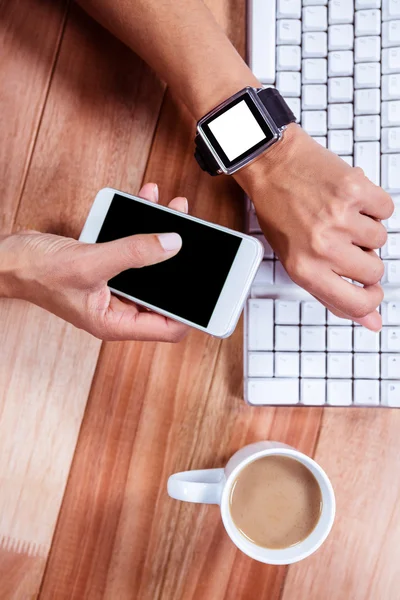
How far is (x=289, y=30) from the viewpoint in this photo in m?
0.57

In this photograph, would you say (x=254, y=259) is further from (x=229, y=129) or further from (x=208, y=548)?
(x=208, y=548)

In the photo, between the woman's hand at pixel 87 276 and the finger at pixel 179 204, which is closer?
the woman's hand at pixel 87 276

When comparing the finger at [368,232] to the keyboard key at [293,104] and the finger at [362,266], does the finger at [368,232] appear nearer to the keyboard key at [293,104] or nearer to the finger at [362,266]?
the finger at [362,266]

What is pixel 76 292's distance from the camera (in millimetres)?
530

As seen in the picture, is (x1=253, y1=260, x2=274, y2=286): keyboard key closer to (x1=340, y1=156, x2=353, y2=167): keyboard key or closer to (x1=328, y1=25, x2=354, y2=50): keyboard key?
(x1=340, y1=156, x2=353, y2=167): keyboard key

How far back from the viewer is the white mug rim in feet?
1.78

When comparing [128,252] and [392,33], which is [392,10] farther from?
[128,252]

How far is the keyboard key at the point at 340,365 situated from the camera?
1.88ft

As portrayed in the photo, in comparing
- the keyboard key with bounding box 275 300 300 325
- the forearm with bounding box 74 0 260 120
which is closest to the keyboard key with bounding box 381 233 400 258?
the keyboard key with bounding box 275 300 300 325

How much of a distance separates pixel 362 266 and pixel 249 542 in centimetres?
30

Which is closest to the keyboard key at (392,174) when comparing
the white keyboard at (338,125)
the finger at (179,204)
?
the white keyboard at (338,125)

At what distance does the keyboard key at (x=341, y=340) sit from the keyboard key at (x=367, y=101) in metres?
0.22

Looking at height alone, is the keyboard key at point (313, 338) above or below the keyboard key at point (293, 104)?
below

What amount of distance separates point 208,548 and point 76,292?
13.2 inches
